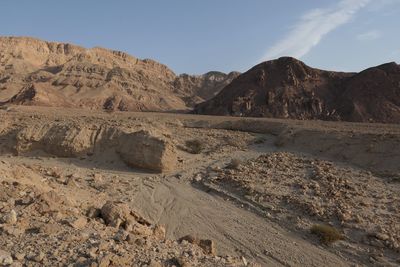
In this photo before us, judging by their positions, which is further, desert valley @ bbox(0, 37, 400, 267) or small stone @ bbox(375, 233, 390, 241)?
small stone @ bbox(375, 233, 390, 241)

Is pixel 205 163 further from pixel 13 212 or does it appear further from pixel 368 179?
pixel 13 212

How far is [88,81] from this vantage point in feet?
281

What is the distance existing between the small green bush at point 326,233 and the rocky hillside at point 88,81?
1967 inches

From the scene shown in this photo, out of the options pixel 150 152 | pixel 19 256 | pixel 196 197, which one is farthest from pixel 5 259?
pixel 150 152

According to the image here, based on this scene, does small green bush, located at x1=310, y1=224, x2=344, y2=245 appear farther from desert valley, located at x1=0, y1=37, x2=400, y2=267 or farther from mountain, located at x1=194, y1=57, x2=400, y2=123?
mountain, located at x1=194, y1=57, x2=400, y2=123

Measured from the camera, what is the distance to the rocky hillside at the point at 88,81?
7312 cm

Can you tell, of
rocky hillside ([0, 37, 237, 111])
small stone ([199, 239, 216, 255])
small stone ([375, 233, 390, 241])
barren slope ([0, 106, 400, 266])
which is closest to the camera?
barren slope ([0, 106, 400, 266])

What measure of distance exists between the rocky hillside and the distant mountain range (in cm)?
18

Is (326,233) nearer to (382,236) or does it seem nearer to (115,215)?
(382,236)

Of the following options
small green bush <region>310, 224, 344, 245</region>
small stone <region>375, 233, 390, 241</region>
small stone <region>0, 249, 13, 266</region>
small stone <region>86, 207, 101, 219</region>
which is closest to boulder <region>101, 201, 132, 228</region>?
small stone <region>86, 207, 101, 219</region>

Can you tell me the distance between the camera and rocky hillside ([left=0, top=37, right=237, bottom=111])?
73.1 metres

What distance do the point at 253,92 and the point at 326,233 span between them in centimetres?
4982

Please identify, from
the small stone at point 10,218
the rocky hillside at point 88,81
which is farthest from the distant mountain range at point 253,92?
the small stone at point 10,218

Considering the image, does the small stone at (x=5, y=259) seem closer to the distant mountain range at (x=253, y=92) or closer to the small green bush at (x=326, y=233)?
the small green bush at (x=326, y=233)
